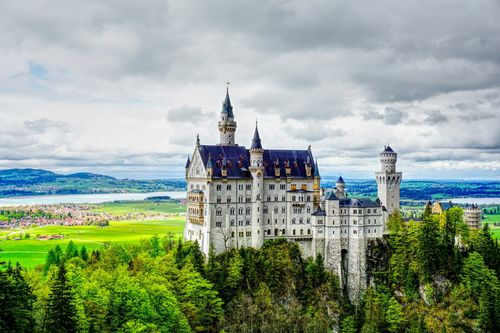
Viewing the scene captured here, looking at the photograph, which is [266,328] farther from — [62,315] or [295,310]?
[62,315]

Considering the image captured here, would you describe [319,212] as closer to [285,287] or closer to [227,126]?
[285,287]

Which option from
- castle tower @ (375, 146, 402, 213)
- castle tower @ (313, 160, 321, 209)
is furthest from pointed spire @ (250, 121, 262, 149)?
castle tower @ (375, 146, 402, 213)

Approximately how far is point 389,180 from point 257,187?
105 ft

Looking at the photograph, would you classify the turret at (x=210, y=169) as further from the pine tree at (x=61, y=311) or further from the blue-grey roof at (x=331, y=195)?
the pine tree at (x=61, y=311)

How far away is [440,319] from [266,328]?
107ft

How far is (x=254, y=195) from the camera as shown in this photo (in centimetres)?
10419

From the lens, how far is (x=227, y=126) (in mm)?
111125

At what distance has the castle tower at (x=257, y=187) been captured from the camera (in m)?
104

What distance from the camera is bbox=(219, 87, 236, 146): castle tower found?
364 feet

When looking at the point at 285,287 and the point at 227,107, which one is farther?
the point at 227,107

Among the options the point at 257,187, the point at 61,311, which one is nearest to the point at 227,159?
the point at 257,187

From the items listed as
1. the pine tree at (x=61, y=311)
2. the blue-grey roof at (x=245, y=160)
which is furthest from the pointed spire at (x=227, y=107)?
the pine tree at (x=61, y=311)

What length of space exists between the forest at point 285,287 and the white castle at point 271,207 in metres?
3.17

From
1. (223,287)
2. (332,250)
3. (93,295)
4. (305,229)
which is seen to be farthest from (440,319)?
(93,295)
